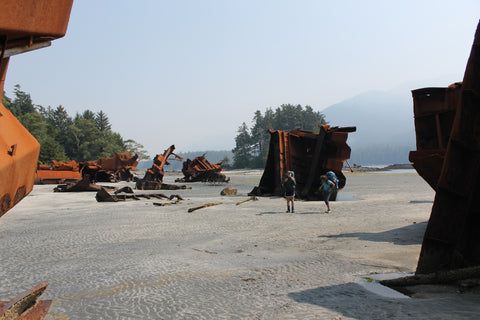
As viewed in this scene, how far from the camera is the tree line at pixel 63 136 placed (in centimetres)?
5983

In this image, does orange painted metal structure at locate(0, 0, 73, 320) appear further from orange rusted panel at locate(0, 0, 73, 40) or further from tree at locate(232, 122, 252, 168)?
tree at locate(232, 122, 252, 168)

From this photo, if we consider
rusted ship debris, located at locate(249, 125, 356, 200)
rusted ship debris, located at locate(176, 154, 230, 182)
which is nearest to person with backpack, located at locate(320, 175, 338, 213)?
rusted ship debris, located at locate(249, 125, 356, 200)

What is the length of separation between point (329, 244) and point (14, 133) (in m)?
5.62

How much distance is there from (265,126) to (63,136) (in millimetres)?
59783

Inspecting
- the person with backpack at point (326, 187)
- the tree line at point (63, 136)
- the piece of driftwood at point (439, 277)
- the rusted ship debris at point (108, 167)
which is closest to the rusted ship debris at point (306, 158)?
the person with backpack at point (326, 187)

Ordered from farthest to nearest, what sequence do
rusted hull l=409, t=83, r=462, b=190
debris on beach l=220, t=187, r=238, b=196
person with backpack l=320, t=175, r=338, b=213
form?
debris on beach l=220, t=187, r=238, b=196 < person with backpack l=320, t=175, r=338, b=213 < rusted hull l=409, t=83, r=462, b=190

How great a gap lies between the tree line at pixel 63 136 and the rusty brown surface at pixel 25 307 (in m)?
57.0

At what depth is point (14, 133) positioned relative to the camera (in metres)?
2.09

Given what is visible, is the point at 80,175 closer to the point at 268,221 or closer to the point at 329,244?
the point at 268,221

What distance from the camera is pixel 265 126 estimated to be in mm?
115500

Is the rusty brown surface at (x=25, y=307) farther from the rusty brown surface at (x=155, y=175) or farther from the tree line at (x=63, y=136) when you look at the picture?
the tree line at (x=63, y=136)

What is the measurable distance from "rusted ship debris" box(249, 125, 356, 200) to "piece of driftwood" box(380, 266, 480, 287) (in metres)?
11.9

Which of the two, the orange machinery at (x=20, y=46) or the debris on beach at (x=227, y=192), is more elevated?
the orange machinery at (x=20, y=46)

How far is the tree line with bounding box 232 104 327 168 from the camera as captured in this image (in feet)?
368
